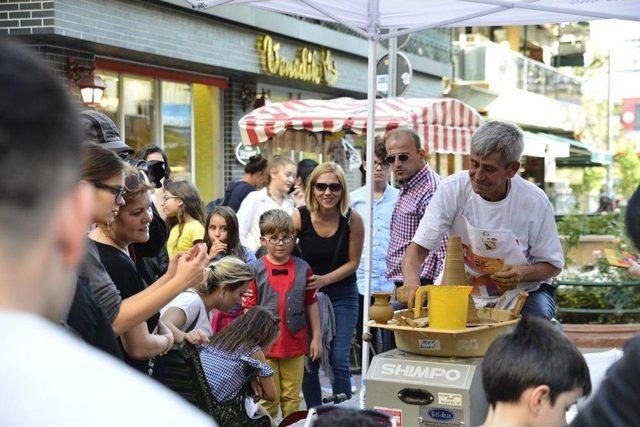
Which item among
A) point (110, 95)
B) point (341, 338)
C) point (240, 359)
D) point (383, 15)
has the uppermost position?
point (383, 15)

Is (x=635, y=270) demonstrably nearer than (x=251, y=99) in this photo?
Yes

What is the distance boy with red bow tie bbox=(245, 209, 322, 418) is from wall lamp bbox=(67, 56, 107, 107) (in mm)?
5433

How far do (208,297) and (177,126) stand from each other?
408 inches

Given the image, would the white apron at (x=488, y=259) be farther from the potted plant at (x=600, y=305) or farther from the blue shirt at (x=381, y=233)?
the potted plant at (x=600, y=305)

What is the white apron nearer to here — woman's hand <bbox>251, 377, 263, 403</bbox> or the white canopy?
woman's hand <bbox>251, 377, 263, 403</bbox>

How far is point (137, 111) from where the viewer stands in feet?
46.2

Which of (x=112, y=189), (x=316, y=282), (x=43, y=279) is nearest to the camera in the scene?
(x=43, y=279)

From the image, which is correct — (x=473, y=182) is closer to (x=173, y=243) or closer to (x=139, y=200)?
(x=139, y=200)

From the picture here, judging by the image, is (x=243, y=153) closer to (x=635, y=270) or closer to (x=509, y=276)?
(x=635, y=270)

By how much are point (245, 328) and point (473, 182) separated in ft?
4.62

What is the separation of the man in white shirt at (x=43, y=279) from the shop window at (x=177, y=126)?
14.0 metres

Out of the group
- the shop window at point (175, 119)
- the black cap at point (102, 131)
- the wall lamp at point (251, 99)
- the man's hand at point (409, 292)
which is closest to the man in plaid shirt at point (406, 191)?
the man's hand at point (409, 292)

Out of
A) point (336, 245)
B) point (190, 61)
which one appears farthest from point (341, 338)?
point (190, 61)

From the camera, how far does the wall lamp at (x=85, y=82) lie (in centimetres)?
1142
